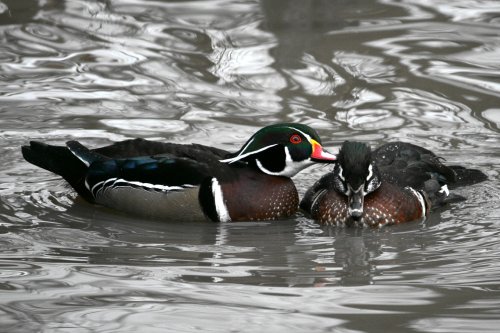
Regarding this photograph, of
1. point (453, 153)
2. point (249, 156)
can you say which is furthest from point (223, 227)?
point (453, 153)

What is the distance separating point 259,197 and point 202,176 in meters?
0.45

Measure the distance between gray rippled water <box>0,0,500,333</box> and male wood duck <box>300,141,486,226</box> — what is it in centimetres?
12

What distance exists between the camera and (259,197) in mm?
8797

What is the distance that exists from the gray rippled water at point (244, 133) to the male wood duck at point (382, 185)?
117 millimetres

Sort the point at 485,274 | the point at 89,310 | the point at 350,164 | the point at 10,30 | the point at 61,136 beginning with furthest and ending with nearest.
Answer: the point at 10,30 → the point at 61,136 → the point at 350,164 → the point at 485,274 → the point at 89,310

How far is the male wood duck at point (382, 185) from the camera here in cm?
853

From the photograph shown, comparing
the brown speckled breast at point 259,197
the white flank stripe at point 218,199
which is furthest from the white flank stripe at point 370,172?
the white flank stripe at point 218,199

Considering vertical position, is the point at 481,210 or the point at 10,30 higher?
the point at 10,30

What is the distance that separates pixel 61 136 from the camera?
34.5ft

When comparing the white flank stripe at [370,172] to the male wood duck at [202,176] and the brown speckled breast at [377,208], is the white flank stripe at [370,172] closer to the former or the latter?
the brown speckled breast at [377,208]

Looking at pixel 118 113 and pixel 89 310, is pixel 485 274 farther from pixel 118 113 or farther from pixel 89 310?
pixel 118 113

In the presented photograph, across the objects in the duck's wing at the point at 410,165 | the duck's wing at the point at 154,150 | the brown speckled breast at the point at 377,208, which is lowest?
the brown speckled breast at the point at 377,208

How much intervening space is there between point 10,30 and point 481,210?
6.42 meters

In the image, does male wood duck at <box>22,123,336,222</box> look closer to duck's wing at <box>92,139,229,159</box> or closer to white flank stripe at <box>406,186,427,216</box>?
duck's wing at <box>92,139,229,159</box>
